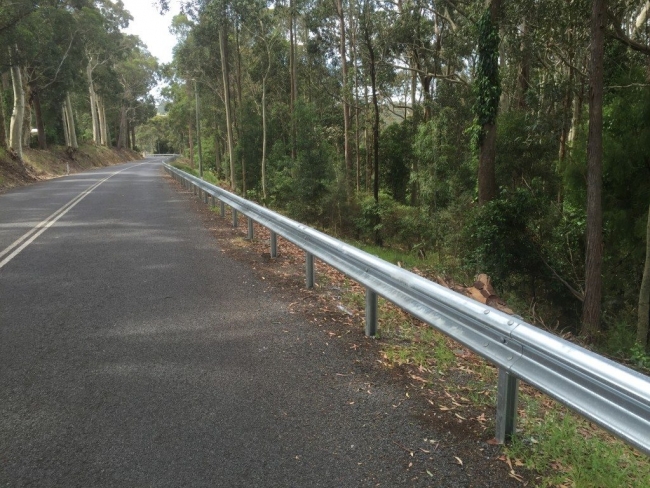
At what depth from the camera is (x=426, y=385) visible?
157 inches

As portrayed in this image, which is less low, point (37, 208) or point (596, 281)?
point (37, 208)

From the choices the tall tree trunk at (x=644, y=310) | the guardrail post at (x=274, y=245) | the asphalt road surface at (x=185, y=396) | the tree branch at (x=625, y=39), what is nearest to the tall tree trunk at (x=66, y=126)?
the guardrail post at (x=274, y=245)

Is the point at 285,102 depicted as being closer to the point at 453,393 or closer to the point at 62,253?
the point at 62,253

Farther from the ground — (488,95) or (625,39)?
(625,39)

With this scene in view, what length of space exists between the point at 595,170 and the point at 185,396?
37.7 feet

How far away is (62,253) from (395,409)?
23.4 ft

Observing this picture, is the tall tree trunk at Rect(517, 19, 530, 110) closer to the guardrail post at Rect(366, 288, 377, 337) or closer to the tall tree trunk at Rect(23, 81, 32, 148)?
the guardrail post at Rect(366, 288, 377, 337)

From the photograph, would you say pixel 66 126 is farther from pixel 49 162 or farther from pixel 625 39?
pixel 625 39

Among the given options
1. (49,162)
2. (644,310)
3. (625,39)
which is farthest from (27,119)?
(644,310)

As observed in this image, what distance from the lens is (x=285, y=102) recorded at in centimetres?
4059

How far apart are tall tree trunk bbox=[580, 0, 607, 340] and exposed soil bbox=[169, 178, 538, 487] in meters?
7.69

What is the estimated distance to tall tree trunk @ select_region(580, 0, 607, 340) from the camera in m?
11.8

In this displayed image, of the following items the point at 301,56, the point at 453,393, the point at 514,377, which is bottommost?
the point at 453,393

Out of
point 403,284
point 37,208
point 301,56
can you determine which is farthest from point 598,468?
point 301,56
